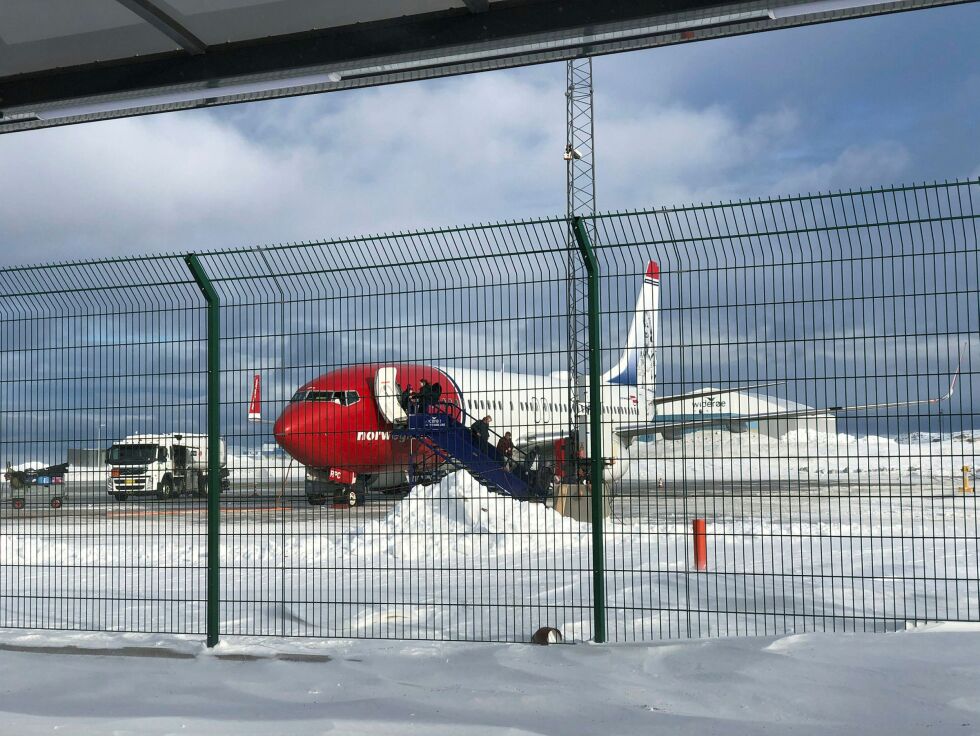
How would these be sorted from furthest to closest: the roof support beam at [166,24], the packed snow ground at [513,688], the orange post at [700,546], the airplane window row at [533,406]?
the orange post at [700,546] → the airplane window row at [533,406] → the packed snow ground at [513,688] → the roof support beam at [166,24]

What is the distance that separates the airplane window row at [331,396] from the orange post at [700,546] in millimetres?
3293

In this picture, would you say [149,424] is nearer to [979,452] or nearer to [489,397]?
[489,397]

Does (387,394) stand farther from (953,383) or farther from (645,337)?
(953,383)

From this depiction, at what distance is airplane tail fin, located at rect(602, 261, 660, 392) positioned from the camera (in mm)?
6527

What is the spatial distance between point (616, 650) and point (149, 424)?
4.03m

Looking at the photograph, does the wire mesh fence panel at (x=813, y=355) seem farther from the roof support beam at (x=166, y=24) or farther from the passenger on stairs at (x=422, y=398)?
the roof support beam at (x=166, y=24)

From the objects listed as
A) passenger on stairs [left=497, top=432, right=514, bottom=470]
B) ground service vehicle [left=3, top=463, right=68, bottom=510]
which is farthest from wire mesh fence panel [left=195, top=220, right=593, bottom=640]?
ground service vehicle [left=3, top=463, right=68, bottom=510]

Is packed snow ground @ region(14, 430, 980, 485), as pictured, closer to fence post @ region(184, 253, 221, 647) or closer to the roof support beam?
fence post @ region(184, 253, 221, 647)

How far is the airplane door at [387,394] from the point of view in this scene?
7.42 metres

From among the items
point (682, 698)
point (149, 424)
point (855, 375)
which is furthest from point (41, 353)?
point (855, 375)

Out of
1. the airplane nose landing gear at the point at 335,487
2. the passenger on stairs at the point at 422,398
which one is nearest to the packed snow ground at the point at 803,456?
the airplane nose landing gear at the point at 335,487

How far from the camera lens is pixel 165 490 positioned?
25.5 ft

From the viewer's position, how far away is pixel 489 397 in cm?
776

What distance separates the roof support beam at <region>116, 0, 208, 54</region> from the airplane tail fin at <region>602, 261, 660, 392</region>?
322 cm
